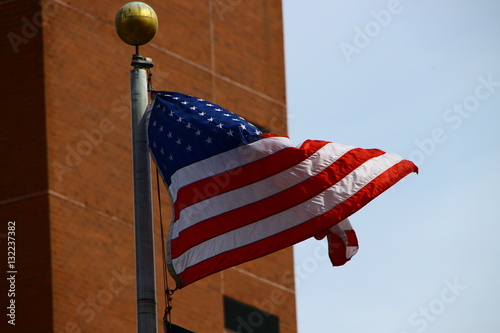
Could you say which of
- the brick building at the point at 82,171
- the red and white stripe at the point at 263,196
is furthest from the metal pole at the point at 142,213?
the brick building at the point at 82,171

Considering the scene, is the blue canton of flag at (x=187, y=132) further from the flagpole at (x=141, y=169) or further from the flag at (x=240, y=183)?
the flagpole at (x=141, y=169)

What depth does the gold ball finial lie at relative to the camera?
1080 centimetres

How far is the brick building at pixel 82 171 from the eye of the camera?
1644 cm

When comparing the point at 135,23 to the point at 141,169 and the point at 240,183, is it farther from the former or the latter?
the point at 240,183

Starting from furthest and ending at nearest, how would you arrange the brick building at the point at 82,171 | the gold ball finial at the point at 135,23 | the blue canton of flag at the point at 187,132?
the brick building at the point at 82,171, the blue canton of flag at the point at 187,132, the gold ball finial at the point at 135,23

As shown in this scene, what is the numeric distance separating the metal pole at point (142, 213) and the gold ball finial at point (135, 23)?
0.21 m

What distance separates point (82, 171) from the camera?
56.5 feet

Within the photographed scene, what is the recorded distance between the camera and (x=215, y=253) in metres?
10.8

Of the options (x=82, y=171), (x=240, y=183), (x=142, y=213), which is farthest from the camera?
(x=82, y=171)

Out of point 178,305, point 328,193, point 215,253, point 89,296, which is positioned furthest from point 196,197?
point 178,305

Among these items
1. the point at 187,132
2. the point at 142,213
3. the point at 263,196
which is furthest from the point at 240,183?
the point at 142,213

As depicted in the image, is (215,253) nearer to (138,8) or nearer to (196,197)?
(196,197)

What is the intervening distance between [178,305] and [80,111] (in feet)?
10.2

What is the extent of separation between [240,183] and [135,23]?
1697mm
